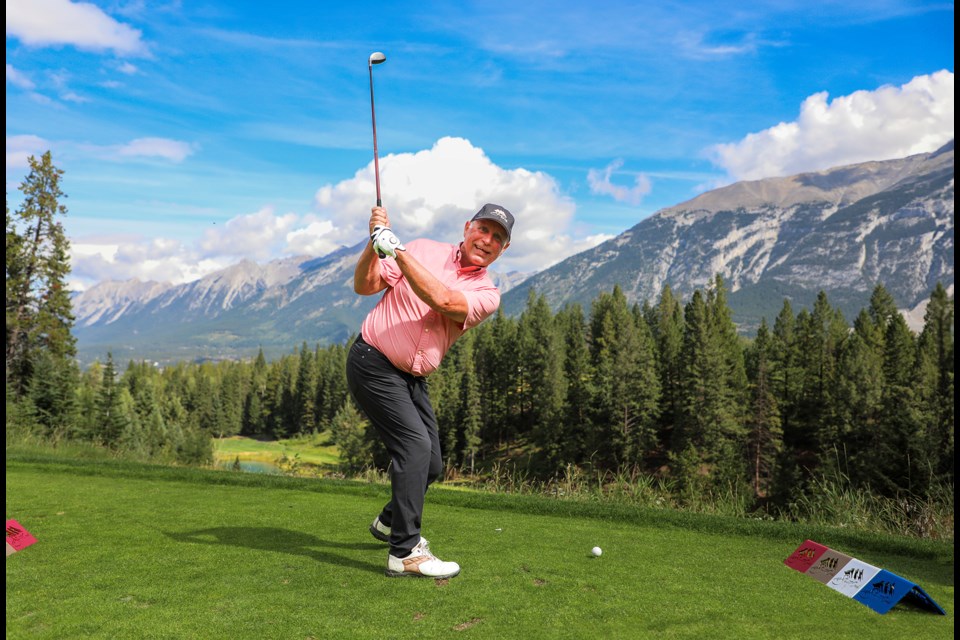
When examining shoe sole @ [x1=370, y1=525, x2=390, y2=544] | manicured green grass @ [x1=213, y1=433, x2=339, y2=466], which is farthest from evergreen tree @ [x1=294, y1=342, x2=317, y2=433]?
shoe sole @ [x1=370, y1=525, x2=390, y2=544]

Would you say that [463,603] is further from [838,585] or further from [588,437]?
[588,437]

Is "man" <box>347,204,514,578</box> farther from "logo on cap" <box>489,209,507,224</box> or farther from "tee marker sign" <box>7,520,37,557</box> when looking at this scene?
"tee marker sign" <box>7,520,37,557</box>

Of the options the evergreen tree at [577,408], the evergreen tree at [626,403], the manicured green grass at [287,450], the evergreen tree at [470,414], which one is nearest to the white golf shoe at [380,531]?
the evergreen tree at [626,403]

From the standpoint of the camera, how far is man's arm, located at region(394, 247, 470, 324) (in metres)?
4.40

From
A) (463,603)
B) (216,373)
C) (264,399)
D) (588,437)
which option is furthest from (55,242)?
(216,373)

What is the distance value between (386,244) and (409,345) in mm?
857

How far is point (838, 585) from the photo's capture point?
15.2ft

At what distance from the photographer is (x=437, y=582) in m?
4.49

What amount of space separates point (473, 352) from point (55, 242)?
61.0 metres

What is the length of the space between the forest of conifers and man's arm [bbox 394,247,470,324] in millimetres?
15243

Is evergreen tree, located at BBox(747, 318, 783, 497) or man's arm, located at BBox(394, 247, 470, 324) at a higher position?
man's arm, located at BBox(394, 247, 470, 324)

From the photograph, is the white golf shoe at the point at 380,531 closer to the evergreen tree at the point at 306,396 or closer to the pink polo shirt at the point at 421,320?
the pink polo shirt at the point at 421,320

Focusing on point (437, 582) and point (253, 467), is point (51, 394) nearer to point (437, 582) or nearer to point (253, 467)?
point (437, 582)

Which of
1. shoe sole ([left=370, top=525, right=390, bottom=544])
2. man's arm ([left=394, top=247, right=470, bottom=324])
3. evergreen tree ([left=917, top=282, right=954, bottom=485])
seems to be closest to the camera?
man's arm ([left=394, top=247, right=470, bottom=324])
